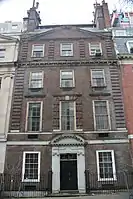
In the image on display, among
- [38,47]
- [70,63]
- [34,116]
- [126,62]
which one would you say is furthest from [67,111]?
[38,47]

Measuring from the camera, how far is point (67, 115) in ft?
60.2

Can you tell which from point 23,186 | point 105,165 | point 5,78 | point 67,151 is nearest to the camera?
point 23,186

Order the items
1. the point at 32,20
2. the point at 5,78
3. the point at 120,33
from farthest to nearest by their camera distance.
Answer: the point at 32,20, the point at 120,33, the point at 5,78

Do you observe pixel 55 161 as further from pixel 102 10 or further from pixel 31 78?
pixel 102 10

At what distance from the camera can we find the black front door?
15953 mm

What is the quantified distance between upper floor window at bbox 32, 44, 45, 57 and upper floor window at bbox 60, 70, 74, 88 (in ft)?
10.3

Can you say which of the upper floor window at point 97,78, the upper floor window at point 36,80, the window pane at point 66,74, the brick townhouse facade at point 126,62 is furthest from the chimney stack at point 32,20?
the upper floor window at point 97,78

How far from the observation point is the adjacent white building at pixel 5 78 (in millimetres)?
17469

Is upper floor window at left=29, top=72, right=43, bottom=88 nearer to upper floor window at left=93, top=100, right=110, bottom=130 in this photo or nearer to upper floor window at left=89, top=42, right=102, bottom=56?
upper floor window at left=93, top=100, right=110, bottom=130

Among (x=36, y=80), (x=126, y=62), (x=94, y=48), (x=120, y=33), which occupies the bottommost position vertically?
(x=36, y=80)

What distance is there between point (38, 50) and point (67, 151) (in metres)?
10.6

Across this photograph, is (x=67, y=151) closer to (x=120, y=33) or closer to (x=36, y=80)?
(x=36, y=80)

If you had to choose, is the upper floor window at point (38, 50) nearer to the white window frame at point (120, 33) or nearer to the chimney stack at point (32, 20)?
the chimney stack at point (32, 20)

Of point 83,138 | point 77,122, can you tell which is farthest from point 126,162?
point 77,122
